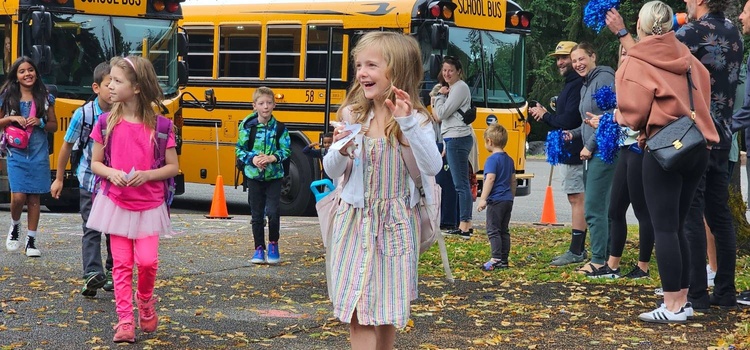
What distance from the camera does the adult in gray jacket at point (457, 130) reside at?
40.4ft

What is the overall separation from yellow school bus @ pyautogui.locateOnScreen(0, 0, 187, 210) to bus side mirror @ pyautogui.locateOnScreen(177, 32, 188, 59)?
13 millimetres

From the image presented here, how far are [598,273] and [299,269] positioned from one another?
2.32 meters

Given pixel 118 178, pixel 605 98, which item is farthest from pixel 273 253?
pixel 118 178

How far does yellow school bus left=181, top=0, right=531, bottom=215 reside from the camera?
50.8 ft

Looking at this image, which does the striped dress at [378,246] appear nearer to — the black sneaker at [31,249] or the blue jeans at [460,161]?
the black sneaker at [31,249]

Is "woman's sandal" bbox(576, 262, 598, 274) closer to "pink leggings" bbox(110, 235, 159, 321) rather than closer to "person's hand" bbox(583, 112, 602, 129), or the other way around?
"person's hand" bbox(583, 112, 602, 129)

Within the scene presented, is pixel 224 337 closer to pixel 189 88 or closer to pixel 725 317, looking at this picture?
pixel 725 317

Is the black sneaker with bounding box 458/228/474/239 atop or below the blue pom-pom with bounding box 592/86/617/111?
below

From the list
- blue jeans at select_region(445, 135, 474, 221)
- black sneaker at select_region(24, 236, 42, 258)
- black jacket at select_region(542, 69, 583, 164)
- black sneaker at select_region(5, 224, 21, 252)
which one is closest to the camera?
black jacket at select_region(542, 69, 583, 164)

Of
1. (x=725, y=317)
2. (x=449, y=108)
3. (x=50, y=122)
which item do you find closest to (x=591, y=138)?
(x=725, y=317)

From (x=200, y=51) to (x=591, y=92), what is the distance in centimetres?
920

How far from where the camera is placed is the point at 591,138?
895 cm

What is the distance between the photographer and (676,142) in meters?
6.73

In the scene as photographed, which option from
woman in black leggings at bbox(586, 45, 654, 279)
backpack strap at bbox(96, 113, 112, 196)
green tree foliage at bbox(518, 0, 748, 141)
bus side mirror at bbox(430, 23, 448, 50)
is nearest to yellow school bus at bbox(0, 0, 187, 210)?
A: bus side mirror at bbox(430, 23, 448, 50)
